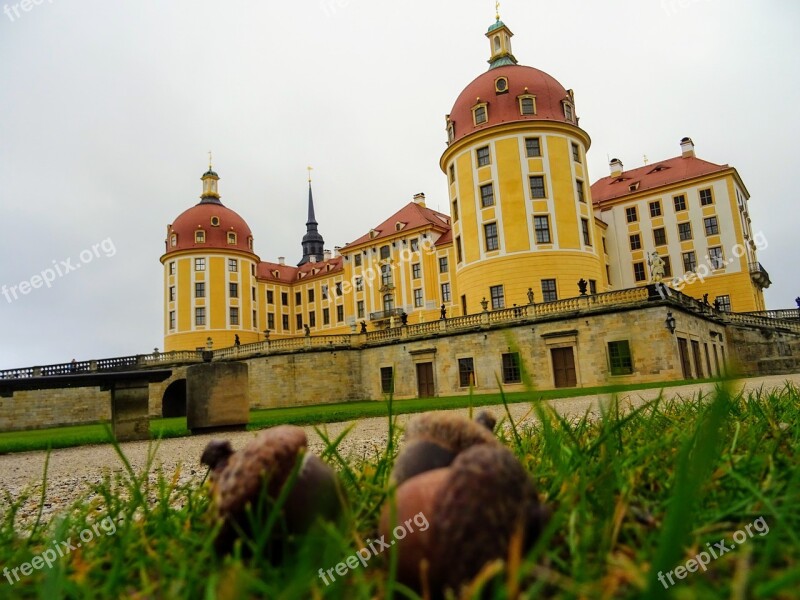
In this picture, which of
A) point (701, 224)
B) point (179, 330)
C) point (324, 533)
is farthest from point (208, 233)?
point (324, 533)

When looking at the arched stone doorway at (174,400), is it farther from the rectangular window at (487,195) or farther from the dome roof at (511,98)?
the dome roof at (511,98)

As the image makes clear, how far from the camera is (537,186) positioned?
3247 centimetres

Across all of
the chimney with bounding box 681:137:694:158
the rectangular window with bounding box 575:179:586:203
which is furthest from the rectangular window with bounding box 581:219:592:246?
the chimney with bounding box 681:137:694:158

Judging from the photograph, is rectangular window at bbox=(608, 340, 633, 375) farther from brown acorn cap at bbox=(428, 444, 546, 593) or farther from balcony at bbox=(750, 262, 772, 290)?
balcony at bbox=(750, 262, 772, 290)

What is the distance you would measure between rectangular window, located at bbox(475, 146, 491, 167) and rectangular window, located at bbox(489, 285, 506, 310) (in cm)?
802

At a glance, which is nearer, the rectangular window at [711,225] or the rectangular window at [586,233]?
the rectangular window at [586,233]

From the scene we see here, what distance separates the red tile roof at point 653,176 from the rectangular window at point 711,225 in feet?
12.1

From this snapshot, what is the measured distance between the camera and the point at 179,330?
167 feet

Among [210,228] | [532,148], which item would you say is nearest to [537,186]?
[532,148]

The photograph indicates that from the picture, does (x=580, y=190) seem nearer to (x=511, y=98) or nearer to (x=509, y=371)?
(x=511, y=98)

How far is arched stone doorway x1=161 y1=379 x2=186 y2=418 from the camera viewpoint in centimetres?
3597

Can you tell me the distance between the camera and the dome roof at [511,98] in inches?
1315

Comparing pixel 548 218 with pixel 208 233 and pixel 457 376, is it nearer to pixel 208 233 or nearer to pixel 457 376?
pixel 457 376

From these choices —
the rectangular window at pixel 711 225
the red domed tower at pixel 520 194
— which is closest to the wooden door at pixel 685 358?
the red domed tower at pixel 520 194
